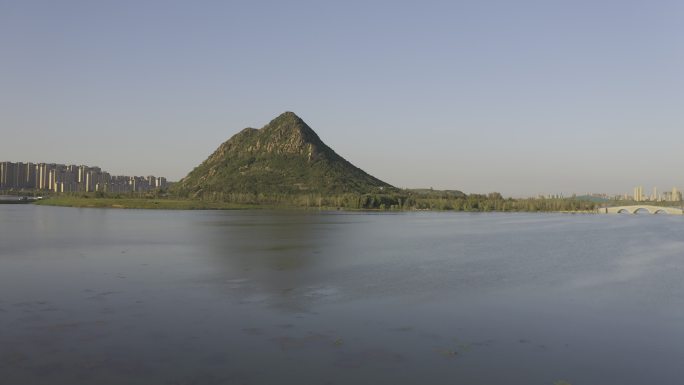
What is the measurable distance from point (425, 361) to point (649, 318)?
14.3 metres

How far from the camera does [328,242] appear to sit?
64500 mm

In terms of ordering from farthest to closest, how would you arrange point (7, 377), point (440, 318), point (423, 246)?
point (423, 246) → point (440, 318) → point (7, 377)

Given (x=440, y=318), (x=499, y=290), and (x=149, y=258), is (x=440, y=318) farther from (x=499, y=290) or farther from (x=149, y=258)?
(x=149, y=258)

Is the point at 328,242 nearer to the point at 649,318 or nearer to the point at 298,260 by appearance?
the point at 298,260

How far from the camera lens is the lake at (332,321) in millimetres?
16172

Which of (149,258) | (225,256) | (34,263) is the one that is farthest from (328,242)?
(34,263)

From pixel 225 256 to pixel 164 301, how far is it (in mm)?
20764

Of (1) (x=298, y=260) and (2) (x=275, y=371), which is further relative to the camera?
(1) (x=298, y=260)

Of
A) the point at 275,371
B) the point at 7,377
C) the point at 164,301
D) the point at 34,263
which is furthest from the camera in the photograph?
the point at 34,263

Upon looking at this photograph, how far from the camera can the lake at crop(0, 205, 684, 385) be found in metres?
16.2

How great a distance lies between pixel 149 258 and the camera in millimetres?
44938

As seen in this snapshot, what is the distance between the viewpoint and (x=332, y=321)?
74.3 feet

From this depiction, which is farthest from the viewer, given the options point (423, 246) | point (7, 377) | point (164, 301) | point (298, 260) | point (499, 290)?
point (423, 246)

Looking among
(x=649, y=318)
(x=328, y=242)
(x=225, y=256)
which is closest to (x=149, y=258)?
(x=225, y=256)
